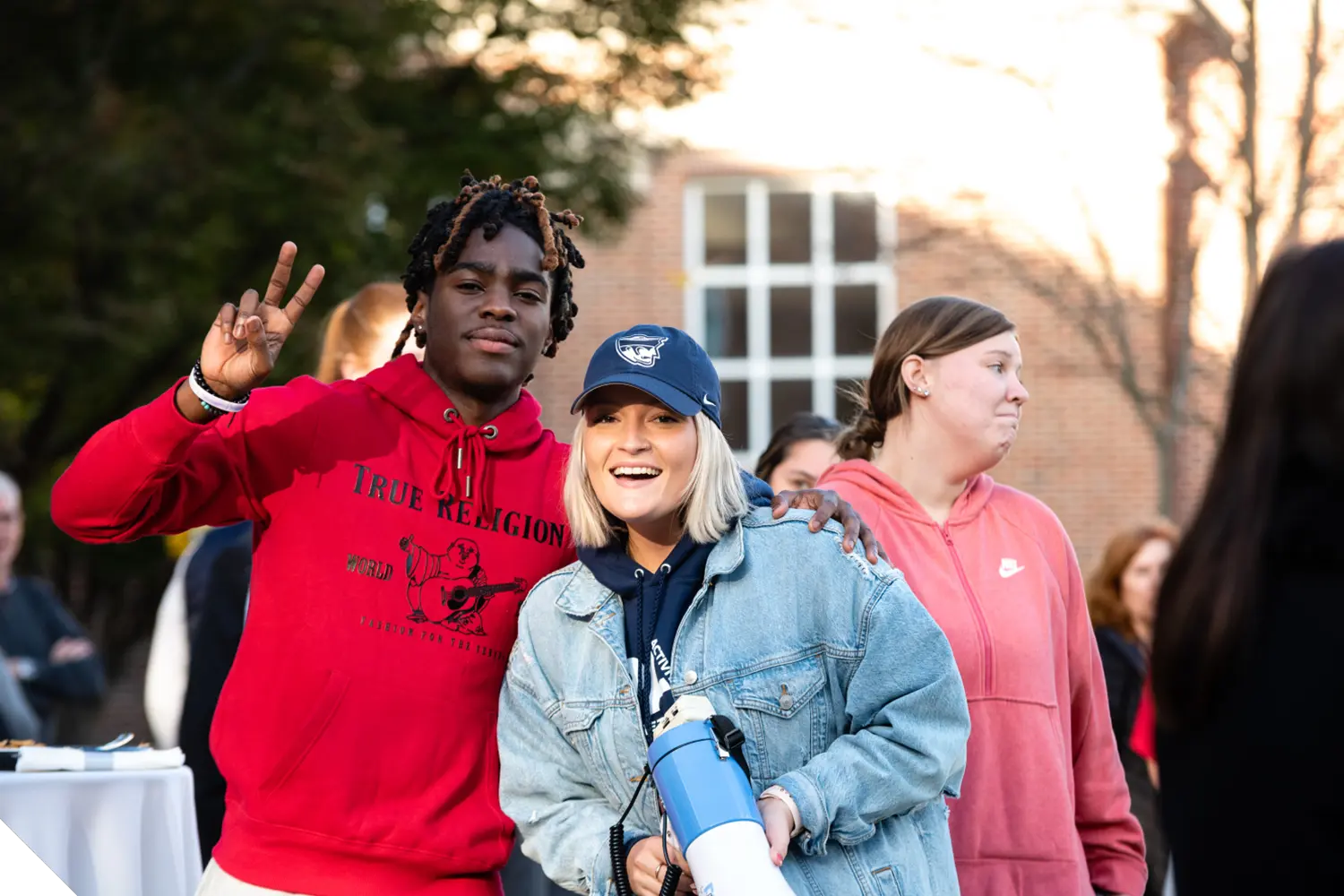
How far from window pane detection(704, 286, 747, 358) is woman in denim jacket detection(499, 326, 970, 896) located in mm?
14069

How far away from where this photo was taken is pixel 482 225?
147 inches

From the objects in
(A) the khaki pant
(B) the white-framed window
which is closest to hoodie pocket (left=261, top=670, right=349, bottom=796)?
(A) the khaki pant

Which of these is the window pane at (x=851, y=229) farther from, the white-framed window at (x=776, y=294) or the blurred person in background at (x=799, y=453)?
the blurred person in background at (x=799, y=453)

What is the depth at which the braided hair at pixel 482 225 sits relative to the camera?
3715mm

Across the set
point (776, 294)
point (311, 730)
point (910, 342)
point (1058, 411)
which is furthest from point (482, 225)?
point (776, 294)

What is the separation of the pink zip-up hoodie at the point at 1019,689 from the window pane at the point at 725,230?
43.8 ft

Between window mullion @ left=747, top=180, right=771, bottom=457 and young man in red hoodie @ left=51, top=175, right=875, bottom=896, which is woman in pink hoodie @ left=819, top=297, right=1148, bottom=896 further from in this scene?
window mullion @ left=747, top=180, right=771, bottom=457

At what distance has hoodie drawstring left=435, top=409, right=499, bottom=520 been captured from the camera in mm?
3576

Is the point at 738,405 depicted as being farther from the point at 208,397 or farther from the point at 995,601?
the point at 208,397

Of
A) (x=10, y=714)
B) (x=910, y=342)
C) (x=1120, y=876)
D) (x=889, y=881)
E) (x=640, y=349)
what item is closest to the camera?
(x=889, y=881)

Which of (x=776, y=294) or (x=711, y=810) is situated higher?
(x=776, y=294)

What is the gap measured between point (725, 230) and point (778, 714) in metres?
14.4

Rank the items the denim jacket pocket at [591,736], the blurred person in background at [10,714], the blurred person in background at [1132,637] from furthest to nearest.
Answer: the blurred person in background at [1132,637], the blurred person in background at [10,714], the denim jacket pocket at [591,736]

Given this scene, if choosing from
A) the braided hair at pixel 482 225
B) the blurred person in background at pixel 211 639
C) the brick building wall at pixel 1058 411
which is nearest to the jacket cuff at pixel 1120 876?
the braided hair at pixel 482 225
